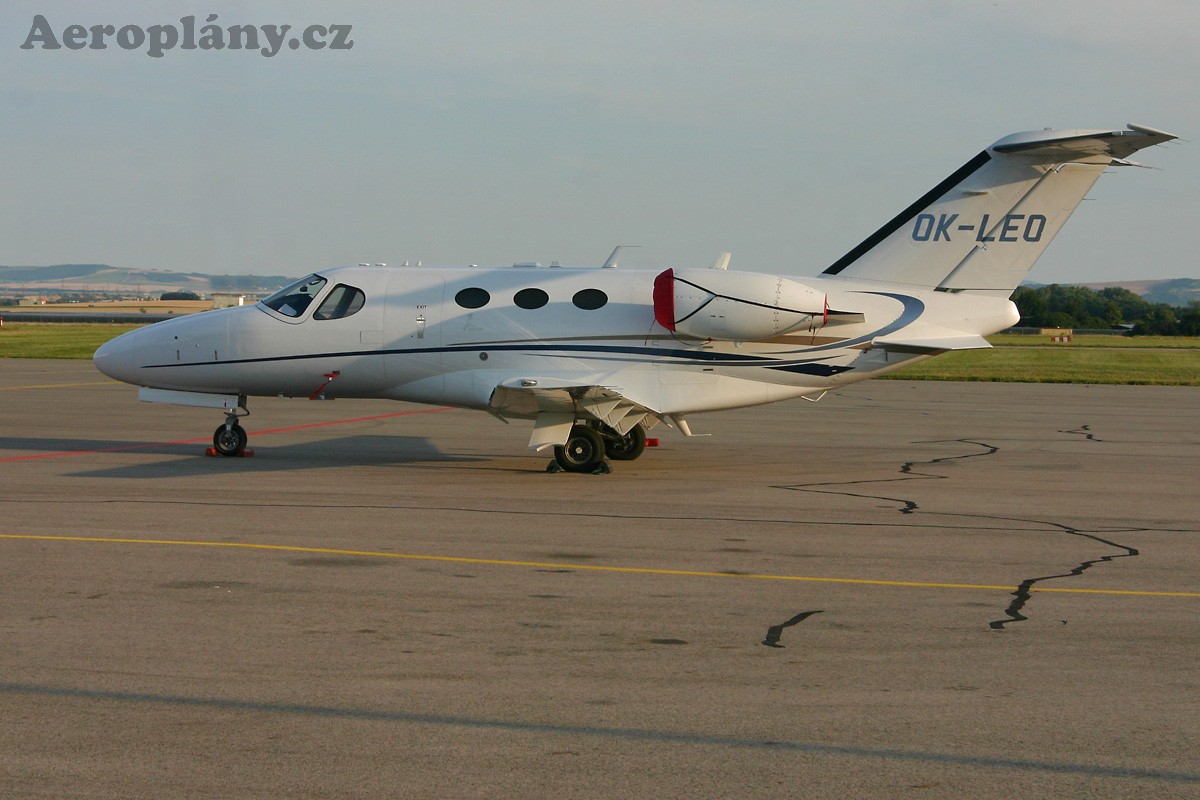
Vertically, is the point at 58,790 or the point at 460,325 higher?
the point at 460,325

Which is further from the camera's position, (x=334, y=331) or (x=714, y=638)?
(x=334, y=331)

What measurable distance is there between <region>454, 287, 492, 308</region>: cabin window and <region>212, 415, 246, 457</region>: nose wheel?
4.12 metres

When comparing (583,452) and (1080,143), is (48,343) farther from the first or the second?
(1080,143)

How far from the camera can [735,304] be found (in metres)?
16.4

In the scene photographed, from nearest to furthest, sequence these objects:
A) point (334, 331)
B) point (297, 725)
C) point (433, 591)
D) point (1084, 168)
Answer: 1. point (297, 725)
2. point (433, 591)
3. point (1084, 168)
4. point (334, 331)

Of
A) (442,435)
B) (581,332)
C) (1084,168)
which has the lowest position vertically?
(442,435)

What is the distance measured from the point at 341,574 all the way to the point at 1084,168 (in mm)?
12345

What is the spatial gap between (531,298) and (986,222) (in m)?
6.77

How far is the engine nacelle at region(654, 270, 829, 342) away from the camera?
16391 millimetres

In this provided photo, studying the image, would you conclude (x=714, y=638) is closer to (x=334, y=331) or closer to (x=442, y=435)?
(x=334, y=331)

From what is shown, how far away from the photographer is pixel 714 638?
8.19 m

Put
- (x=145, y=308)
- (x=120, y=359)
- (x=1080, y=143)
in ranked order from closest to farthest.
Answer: (x=1080, y=143) < (x=120, y=359) < (x=145, y=308)

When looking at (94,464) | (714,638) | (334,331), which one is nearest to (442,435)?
(334,331)

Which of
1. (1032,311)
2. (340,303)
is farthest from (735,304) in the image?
(1032,311)
